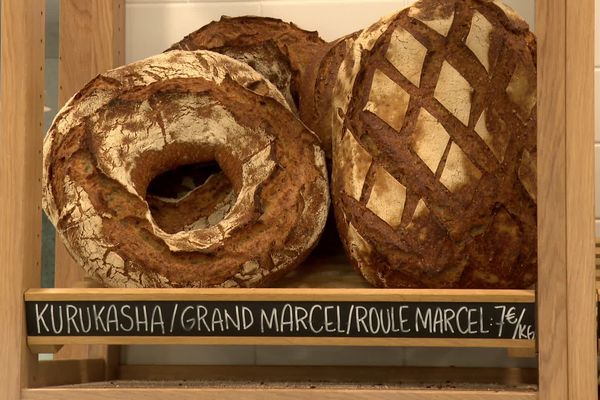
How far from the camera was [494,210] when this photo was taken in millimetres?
1395

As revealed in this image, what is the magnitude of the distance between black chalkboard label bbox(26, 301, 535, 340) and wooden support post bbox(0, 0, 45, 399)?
3cm

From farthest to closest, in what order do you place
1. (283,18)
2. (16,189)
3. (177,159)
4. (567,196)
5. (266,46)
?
1. (283,18)
2. (266,46)
3. (177,159)
4. (16,189)
5. (567,196)

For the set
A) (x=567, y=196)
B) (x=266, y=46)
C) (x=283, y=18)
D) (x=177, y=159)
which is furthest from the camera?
(x=283, y=18)

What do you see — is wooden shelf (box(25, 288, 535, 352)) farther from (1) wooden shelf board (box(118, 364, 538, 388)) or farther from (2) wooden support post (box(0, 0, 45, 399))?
(1) wooden shelf board (box(118, 364, 538, 388))

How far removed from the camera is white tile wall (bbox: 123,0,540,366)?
5.88ft

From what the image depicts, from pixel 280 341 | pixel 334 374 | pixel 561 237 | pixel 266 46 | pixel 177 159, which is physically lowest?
pixel 334 374

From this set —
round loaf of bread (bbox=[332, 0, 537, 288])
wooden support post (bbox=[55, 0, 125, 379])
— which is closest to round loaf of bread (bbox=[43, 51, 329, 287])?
round loaf of bread (bbox=[332, 0, 537, 288])

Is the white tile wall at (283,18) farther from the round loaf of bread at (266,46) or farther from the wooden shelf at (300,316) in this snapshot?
the wooden shelf at (300,316)

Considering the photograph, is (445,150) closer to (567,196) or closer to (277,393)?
(567,196)

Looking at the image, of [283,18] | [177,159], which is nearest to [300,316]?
[177,159]

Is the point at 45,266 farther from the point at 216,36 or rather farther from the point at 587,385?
the point at 587,385

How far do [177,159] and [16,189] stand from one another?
12.8 inches

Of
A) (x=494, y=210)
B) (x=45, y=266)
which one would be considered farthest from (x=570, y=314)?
(x=45, y=266)

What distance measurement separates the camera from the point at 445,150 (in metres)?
1.39
